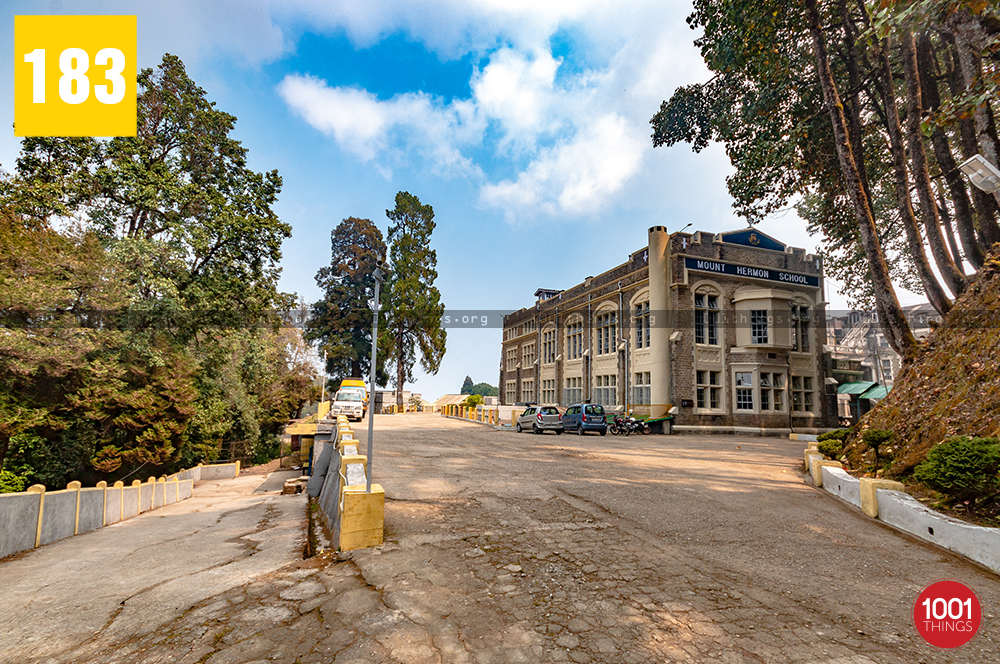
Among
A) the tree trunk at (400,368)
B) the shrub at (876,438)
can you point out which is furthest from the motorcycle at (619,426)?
the tree trunk at (400,368)

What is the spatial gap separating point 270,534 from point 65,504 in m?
5.62

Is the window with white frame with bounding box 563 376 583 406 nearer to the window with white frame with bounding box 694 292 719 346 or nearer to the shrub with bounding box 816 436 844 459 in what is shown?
the window with white frame with bounding box 694 292 719 346

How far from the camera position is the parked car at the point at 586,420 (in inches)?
914

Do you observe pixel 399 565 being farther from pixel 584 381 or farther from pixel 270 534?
pixel 584 381

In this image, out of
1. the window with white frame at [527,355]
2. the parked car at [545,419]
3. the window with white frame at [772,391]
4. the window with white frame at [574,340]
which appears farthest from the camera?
the window with white frame at [527,355]

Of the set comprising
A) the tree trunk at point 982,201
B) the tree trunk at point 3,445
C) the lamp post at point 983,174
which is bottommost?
the tree trunk at point 3,445

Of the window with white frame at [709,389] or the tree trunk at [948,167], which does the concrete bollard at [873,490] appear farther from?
the window with white frame at [709,389]

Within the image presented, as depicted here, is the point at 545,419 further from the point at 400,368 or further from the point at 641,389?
the point at 400,368

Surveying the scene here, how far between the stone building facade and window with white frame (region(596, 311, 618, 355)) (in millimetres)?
144

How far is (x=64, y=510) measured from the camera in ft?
36.4

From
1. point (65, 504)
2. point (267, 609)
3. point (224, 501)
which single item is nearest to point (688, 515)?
point (267, 609)

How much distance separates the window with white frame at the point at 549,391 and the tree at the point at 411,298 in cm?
1263

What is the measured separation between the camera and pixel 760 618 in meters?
3.94

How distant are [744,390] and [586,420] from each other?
10430 mm
